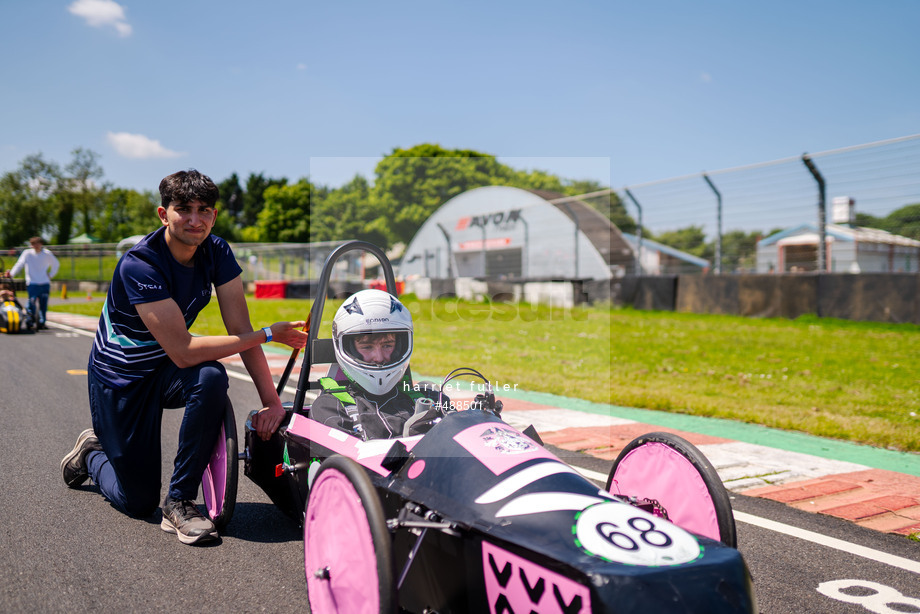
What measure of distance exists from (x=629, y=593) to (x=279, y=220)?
8791cm

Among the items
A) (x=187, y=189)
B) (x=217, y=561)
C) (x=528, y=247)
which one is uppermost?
(x=528, y=247)

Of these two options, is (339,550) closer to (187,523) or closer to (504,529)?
(504,529)

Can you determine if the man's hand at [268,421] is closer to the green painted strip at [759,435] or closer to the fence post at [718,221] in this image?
the green painted strip at [759,435]

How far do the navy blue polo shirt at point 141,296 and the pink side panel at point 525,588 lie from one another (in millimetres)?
2156

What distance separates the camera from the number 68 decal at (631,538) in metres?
1.86

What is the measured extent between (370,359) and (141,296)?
3.79 ft

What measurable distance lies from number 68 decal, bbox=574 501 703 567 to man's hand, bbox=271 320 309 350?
1916 millimetres

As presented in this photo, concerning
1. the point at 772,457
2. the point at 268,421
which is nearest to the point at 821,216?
the point at 772,457

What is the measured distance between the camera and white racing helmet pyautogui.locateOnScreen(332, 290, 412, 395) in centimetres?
314

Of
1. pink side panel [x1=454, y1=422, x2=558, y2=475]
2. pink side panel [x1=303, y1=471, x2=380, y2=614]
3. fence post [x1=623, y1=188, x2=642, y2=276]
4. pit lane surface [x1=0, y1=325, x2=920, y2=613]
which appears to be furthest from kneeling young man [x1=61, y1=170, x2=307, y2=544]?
fence post [x1=623, y1=188, x2=642, y2=276]

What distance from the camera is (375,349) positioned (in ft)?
10.3

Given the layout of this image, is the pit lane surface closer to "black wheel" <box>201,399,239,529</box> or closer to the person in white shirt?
"black wheel" <box>201,399,239,529</box>

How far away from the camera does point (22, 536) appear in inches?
130

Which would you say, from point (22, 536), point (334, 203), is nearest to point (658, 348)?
point (334, 203)
